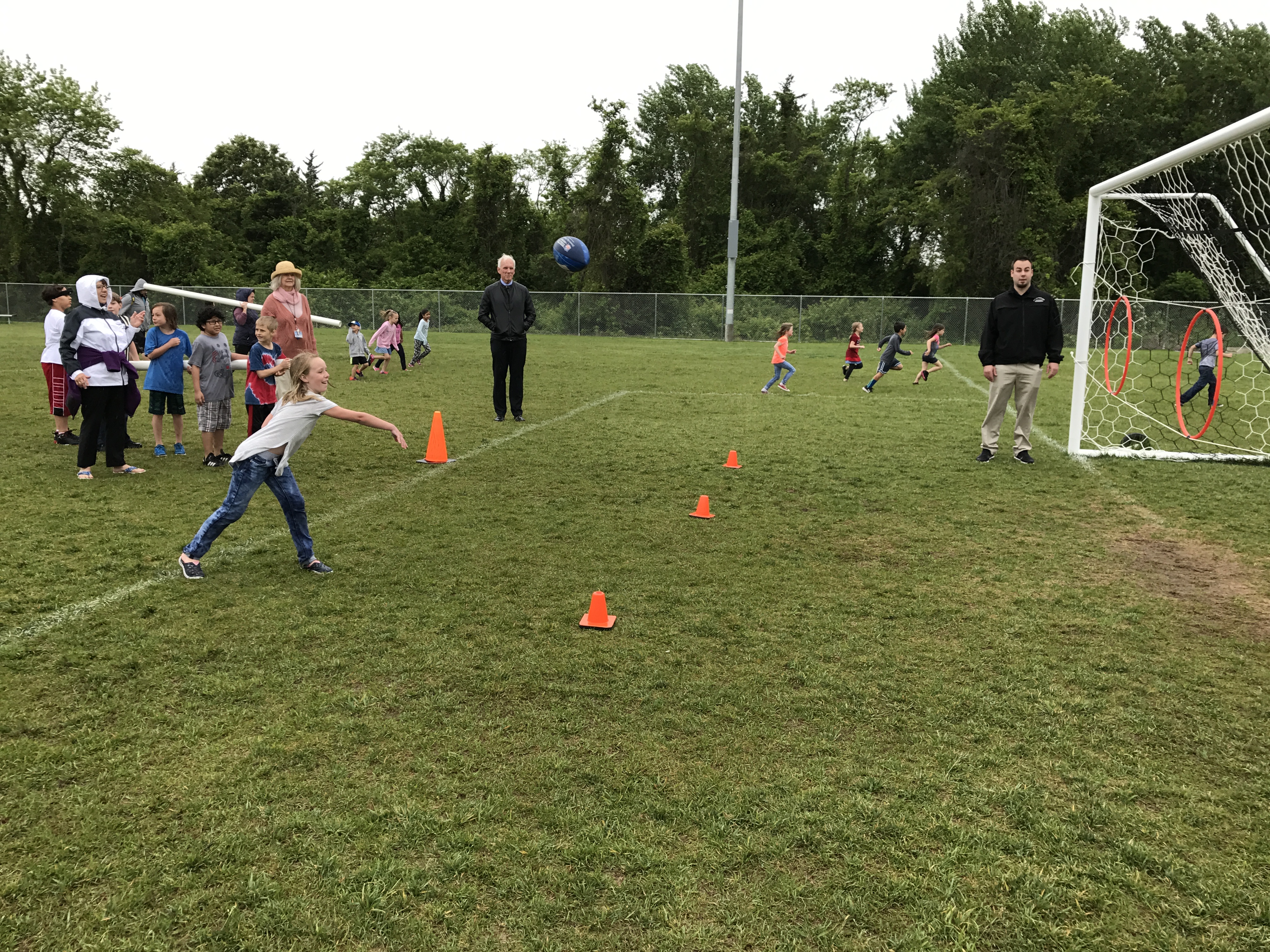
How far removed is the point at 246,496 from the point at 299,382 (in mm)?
753

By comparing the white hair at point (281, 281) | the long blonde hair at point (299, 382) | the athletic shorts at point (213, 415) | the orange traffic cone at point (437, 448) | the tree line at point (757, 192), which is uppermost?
the tree line at point (757, 192)

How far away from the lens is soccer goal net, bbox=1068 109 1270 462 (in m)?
9.84

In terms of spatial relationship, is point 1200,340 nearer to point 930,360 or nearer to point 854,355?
point 930,360

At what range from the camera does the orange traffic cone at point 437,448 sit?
30.4 feet

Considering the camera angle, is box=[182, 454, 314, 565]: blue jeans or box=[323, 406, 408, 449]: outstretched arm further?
box=[182, 454, 314, 565]: blue jeans

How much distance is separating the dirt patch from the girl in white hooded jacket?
825 centimetres

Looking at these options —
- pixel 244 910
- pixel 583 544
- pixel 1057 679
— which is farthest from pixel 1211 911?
pixel 583 544

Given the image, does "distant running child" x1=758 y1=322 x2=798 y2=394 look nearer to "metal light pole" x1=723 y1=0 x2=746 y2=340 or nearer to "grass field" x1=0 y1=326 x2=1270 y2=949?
"grass field" x1=0 y1=326 x2=1270 y2=949

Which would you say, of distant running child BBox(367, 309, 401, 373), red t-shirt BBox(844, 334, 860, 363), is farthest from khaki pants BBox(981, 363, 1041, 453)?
distant running child BBox(367, 309, 401, 373)

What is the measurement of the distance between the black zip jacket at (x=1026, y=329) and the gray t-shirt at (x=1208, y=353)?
6.28 meters

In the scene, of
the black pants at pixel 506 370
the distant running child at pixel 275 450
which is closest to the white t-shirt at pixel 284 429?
the distant running child at pixel 275 450

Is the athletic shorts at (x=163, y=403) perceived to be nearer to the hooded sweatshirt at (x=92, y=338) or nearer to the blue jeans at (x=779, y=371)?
the hooded sweatshirt at (x=92, y=338)

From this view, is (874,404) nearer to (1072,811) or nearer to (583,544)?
(583,544)

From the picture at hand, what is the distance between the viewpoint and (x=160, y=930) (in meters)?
2.46
